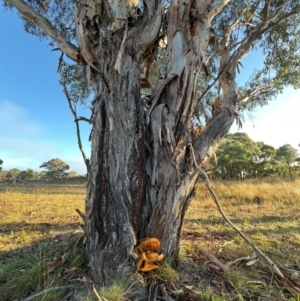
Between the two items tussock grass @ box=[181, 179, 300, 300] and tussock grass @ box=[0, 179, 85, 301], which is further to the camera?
tussock grass @ box=[181, 179, 300, 300]

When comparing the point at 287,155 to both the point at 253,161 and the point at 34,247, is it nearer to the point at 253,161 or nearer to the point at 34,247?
the point at 253,161

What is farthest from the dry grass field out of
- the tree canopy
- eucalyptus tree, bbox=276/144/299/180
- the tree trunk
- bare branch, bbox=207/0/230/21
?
the tree canopy

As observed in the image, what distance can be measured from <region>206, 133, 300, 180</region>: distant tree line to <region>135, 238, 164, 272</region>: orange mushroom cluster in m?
14.9

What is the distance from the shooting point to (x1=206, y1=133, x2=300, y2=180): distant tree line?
1783cm

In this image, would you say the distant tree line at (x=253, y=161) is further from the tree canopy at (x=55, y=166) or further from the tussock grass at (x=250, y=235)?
the tree canopy at (x=55, y=166)

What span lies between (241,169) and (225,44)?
52.4ft

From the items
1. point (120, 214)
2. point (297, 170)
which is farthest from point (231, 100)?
point (297, 170)

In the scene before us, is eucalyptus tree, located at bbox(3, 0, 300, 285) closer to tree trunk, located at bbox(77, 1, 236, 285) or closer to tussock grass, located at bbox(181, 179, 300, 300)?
tree trunk, located at bbox(77, 1, 236, 285)

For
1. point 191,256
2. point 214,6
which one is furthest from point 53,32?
point 191,256

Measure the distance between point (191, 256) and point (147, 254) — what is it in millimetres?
695

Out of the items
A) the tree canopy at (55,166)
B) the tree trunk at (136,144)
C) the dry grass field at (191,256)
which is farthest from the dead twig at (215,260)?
the tree canopy at (55,166)

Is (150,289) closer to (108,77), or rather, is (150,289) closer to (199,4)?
(108,77)

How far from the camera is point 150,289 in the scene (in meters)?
1.98

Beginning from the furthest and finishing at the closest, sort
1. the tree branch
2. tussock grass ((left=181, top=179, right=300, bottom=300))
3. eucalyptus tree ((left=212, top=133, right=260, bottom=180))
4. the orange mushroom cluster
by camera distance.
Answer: eucalyptus tree ((left=212, top=133, right=260, bottom=180)), the tree branch, tussock grass ((left=181, top=179, right=300, bottom=300)), the orange mushroom cluster
